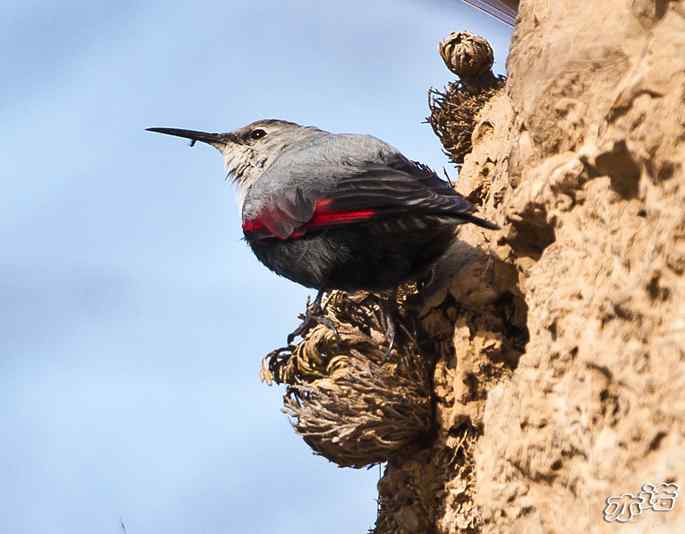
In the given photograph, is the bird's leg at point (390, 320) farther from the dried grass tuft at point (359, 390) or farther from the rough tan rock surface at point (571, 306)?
the rough tan rock surface at point (571, 306)

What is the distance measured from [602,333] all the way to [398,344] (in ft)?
4.28

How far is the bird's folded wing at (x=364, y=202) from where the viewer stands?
4066mm

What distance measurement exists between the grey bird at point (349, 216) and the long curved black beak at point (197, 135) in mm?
756

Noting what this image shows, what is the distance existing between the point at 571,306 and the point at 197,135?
3.13m

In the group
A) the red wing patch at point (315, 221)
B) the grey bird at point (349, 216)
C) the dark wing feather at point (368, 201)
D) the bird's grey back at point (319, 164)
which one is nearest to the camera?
the dark wing feather at point (368, 201)

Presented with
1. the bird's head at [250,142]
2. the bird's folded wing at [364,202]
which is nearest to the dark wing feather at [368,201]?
the bird's folded wing at [364,202]

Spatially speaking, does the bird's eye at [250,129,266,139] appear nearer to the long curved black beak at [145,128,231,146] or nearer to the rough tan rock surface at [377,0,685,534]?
the long curved black beak at [145,128,231,146]

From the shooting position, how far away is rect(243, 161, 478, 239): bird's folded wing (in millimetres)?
4066

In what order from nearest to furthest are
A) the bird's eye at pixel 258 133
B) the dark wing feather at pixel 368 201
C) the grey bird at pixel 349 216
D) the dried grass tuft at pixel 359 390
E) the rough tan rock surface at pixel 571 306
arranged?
1. the rough tan rock surface at pixel 571 306
2. the dried grass tuft at pixel 359 390
3. the dark wing feather at pixel 368 201
4. the grey bird at pixel 349 216
5. the bird's eye at pixel 258 133

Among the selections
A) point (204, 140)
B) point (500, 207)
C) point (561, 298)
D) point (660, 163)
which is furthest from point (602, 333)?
point (204, 140)

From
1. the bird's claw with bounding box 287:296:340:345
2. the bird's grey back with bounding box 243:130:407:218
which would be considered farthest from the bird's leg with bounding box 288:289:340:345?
the bird's grey back with bounding box 243:130:407:218

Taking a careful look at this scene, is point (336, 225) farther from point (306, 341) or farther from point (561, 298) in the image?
point (561, 298)

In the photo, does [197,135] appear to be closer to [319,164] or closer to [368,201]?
[319,164]

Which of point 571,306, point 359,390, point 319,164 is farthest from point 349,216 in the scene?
point 571,306
